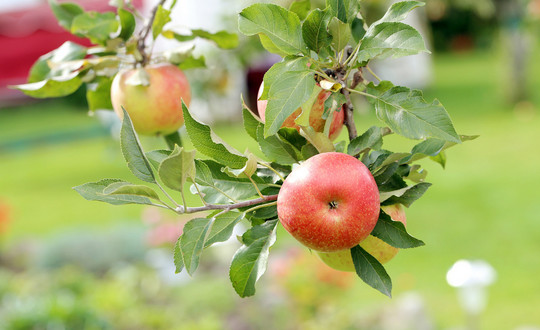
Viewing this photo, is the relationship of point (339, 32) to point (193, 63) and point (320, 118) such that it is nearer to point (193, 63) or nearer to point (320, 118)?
point (320, 118)

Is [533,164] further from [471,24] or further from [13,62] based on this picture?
[471,24]

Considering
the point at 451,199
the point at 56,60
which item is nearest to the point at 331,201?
the point at 56,60

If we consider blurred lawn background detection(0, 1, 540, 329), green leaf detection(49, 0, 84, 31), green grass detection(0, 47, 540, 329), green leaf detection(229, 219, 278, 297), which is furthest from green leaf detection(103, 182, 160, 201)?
green grass detection(0, 47, 540, 329)

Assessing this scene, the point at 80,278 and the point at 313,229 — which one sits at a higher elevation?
the point at 313,229

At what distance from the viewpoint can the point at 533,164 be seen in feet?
19.5

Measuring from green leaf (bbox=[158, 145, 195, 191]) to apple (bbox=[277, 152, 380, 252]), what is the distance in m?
0.10

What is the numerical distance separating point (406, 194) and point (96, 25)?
522 millimetres

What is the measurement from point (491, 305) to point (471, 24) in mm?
11687

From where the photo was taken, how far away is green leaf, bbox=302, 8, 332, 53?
0.65 m

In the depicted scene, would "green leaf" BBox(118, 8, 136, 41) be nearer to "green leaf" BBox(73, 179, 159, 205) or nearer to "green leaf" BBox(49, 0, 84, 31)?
"green leaf" BBox(49, 0, 84, 31)

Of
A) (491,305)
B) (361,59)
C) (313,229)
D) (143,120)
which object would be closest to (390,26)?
(361,59)

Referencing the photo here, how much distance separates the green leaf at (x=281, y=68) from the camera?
2.03 ft

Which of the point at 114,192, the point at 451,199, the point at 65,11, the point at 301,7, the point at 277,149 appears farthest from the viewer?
the point at 451,199

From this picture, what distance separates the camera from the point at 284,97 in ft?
2.01
